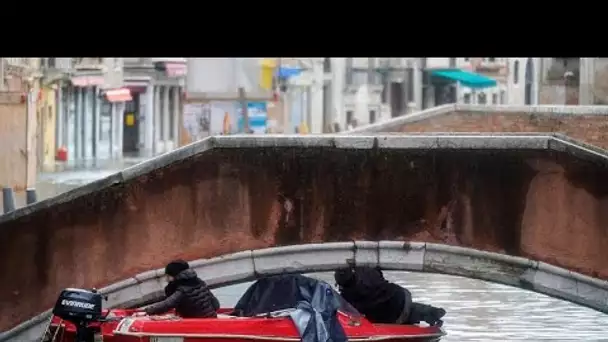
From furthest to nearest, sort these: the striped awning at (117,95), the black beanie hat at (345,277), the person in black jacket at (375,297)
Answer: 1. the striped awning at (117,95)
2. the person in black jacket at (375,297)
3. the black beanie hat at (345,277)

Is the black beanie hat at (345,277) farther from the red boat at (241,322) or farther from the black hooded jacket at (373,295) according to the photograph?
the red boat at (241,322)

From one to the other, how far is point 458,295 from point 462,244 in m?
6.15

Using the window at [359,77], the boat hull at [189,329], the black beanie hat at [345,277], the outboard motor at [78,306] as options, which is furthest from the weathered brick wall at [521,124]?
the window at [359,77]

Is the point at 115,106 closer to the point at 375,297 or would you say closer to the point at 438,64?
the point at 438,64

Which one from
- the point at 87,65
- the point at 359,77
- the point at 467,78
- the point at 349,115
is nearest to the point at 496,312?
the point at 87,65

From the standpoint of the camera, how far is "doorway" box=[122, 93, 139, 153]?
39344 millimetres

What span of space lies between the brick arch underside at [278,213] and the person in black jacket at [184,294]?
0.44m

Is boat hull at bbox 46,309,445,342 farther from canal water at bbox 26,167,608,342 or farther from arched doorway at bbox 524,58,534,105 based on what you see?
arched doorway at bbox 524,58,534,105

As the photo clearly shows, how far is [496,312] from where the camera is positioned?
14.3m

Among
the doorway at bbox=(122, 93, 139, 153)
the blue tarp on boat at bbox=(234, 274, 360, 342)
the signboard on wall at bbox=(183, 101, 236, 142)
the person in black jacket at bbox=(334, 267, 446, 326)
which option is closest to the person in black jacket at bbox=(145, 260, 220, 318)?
the blue tarp on boat at bbox=(234, 274, 360, 342)

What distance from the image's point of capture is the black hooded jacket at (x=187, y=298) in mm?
9141

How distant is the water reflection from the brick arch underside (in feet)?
9.35
